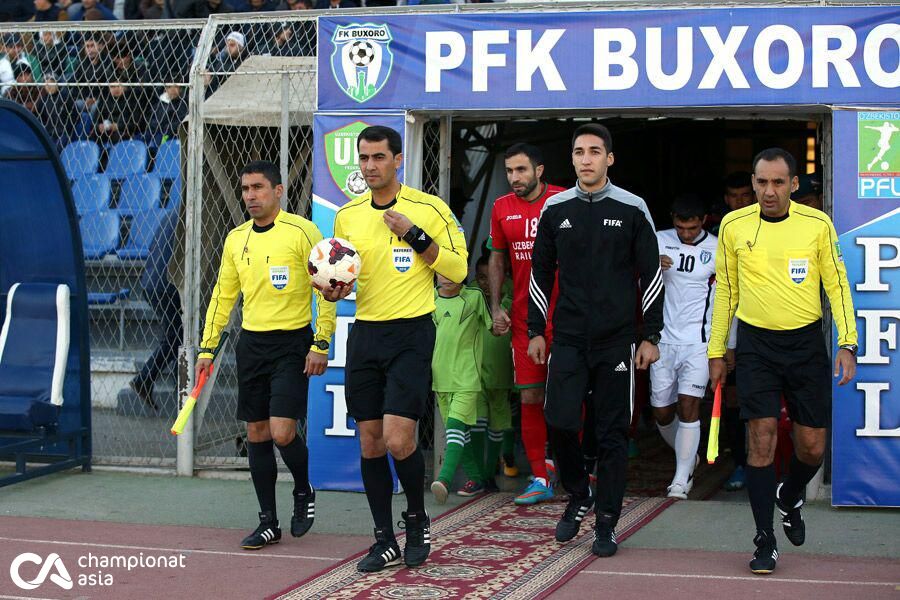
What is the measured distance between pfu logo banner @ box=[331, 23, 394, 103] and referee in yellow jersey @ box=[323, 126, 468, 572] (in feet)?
6.99

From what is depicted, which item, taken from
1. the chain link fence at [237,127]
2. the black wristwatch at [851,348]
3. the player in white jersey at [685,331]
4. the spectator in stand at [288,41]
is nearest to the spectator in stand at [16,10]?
the chain link fence at [237,127]

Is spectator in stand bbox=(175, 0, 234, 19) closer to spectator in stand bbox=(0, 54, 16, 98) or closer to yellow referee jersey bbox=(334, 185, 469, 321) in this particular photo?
spectator in stand bbox=(0, 54, 16, 98)

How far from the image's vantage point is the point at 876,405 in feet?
24.8

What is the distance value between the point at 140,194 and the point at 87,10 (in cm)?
220

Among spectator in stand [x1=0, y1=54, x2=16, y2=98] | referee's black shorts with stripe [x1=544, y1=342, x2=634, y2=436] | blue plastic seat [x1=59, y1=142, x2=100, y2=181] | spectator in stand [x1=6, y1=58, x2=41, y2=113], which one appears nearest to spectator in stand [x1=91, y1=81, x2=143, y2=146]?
blue plastic seat [x1=59, y1=142, x2=100, y2=181]

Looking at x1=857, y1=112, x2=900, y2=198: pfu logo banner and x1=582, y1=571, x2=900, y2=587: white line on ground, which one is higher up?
x1=857, y1=112, x2=900, y2=198: pfu logo banner

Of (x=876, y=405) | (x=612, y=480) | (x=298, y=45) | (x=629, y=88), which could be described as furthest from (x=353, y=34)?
(x=876, y=405)

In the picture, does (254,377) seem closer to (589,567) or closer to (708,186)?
(589,567)

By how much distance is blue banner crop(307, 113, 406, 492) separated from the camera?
824 cm

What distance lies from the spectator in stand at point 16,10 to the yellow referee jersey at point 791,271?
406 inches

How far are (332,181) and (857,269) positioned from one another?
347 cm

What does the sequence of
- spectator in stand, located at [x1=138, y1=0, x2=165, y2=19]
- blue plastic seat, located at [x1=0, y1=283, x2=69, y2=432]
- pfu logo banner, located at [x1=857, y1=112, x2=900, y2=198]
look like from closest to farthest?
pfu logo banner, located at [x1=857, y1=112, x2=900, y2=198]
blue plastic seat, located at [x1=0, y1=283, x2=69, y2=432]
spectator in stand, located at [x1=138, y1=0, x2=165, y2=19]

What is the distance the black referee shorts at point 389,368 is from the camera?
19.9ft

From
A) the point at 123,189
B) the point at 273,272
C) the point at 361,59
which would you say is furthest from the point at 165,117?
the point at 273,272
